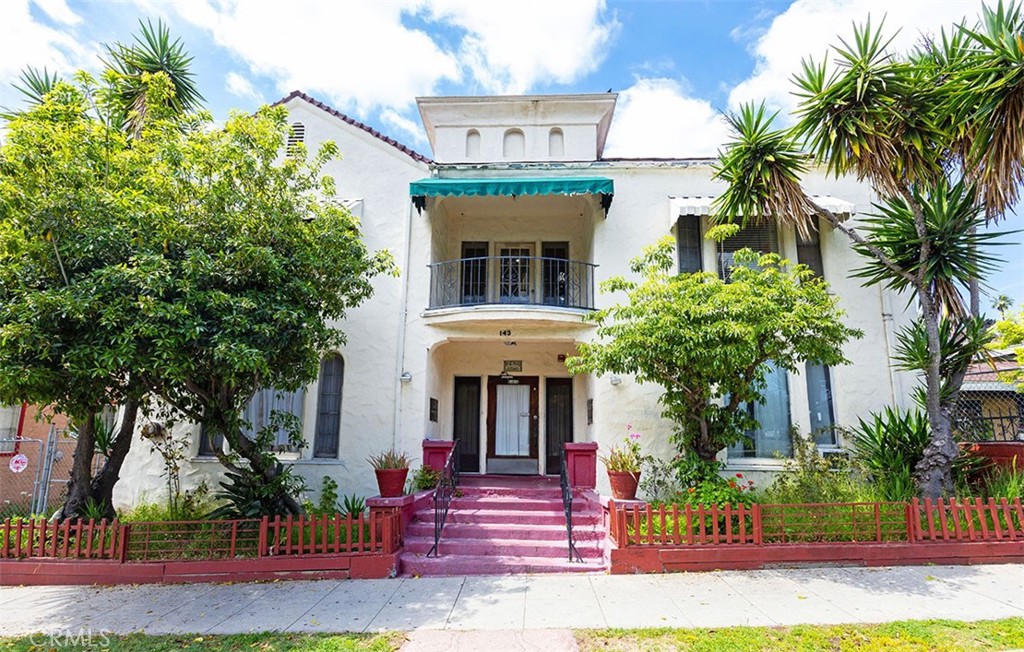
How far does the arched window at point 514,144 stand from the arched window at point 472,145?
72 cm

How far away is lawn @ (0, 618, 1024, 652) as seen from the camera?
17.9 feet

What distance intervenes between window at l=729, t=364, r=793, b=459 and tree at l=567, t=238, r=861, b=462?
6.81 feet

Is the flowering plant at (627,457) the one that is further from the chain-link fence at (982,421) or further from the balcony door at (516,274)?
the chain-link fence at (982,421)

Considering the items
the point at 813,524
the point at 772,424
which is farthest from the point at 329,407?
the point at 772,424

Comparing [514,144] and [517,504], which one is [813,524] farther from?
[514,144]

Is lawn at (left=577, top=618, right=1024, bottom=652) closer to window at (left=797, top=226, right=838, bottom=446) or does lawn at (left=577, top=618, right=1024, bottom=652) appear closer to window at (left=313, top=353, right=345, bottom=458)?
window at (left=797, top=226, right=838, bottom=446)

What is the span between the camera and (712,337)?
844 centimetres

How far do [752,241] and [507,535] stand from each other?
9.00 metres

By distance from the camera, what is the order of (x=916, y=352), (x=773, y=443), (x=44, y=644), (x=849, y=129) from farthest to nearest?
(x=773, y=443) < (x=916, y=352) < (x=849, y=129) < (x=44, y=644)

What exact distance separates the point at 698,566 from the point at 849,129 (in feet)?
25.6

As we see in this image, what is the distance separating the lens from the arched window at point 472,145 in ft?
47.6

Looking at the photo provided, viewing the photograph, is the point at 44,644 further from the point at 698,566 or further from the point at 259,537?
the point at 698,566

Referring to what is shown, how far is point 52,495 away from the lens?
12.7 m

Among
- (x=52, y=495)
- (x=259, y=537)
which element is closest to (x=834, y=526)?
(x=259, y=537)
